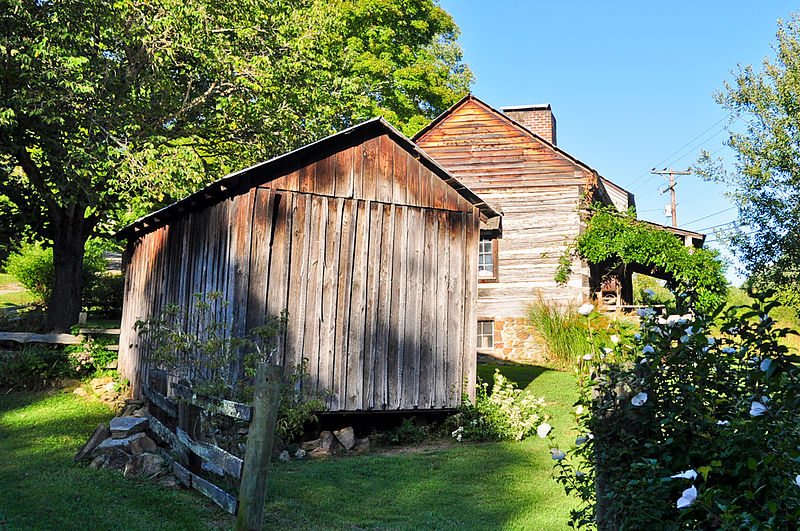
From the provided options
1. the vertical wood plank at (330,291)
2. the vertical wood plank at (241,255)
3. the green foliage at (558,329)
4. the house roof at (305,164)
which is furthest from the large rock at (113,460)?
the green foliage at (558,329)

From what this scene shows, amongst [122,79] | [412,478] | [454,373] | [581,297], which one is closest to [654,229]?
[581,297]

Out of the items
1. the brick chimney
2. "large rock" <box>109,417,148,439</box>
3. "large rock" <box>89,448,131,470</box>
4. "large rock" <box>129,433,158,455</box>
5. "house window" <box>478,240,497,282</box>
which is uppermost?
the brick chimney

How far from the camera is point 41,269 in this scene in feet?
75.9

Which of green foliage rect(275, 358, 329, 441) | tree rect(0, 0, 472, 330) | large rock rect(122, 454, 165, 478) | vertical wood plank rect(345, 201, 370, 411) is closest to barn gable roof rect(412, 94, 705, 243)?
tree rect(0, 0, 472, 330)

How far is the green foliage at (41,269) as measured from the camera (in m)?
22.6

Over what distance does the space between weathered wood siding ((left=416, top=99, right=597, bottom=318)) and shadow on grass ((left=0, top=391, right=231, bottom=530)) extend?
12930 millimetres

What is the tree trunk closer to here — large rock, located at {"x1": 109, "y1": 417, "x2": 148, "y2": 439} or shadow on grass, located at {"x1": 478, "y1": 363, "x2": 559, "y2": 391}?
large rock, located at {"x1": 109, "y1": 417, "x2": 148, "y2": 439}

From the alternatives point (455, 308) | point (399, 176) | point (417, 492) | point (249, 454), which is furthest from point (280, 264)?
point (249, 454)

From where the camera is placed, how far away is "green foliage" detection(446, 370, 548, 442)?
36.5 ft

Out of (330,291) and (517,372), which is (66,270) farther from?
(517,372)

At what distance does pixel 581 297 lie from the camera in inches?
760

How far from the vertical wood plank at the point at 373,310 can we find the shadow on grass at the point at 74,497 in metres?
4.14

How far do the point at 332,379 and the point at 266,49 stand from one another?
30.8 ft

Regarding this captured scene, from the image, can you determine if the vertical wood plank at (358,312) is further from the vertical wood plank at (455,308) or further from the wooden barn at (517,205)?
the wooden barn at (517,205)
